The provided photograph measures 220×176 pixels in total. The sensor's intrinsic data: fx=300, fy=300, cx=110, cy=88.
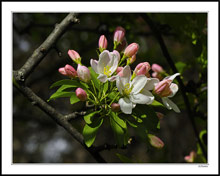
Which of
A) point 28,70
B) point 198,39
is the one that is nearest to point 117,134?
point 28,70

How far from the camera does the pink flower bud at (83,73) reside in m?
1.14

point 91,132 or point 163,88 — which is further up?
point 163,88

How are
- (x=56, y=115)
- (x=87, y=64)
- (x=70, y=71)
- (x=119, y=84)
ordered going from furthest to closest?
1. (x=87, y=64)
2. (x=56, y=115)
3. (x=70, y=71)
4. (x=119, y=84)

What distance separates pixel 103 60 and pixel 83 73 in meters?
0.09

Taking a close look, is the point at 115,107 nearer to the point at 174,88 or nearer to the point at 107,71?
the point at 107,71

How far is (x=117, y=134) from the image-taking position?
3.68 ft

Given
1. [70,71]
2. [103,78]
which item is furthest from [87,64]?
[103,78]

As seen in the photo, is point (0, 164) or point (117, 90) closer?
point (117, 90)

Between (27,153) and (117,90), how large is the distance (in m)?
3.46

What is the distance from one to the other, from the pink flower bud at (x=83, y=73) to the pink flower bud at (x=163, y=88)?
27cm

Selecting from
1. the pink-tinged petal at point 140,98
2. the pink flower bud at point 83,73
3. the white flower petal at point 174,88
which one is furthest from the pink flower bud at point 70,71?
the white flower petal at point 174,88

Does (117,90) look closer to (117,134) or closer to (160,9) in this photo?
(117,134)

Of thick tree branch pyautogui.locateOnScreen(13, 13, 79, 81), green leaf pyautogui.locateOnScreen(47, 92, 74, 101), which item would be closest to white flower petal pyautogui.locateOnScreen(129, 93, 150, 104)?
green leaf pyautogui.locateOnScreen(47, 92, 74, 101)

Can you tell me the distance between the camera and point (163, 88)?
118 cm
